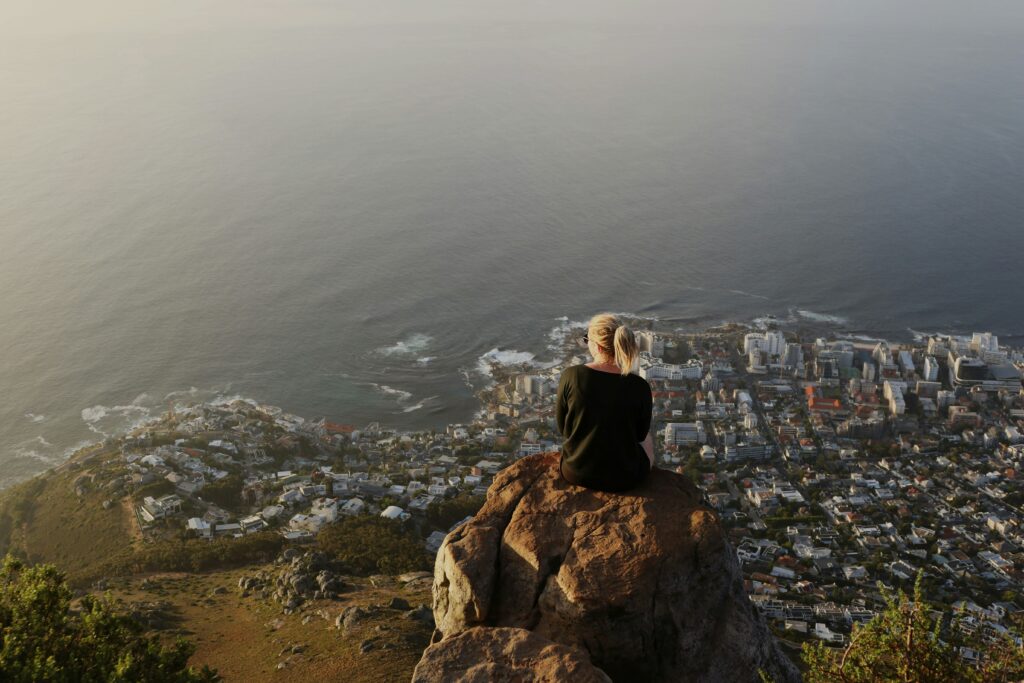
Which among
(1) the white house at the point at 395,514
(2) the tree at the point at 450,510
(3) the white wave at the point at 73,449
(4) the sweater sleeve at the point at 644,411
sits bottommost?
(2) the tree at the point at 450,510

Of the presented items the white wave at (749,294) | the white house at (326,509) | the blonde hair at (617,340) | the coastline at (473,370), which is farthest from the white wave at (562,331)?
the blonde hair at (617,340)

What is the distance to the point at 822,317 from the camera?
52656mm

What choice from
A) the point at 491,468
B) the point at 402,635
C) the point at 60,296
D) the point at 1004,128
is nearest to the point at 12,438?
the point at 60,296

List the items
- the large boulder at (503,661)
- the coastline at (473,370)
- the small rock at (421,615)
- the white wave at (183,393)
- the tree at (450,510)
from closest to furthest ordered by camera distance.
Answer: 1. the large boulder at (503,661)
2. the small rock at (421,615)
3. the tree at (450,510)
4. the coastline at (473,370)
5. the white wave at (183,393)

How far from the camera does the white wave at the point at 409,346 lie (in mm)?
48312

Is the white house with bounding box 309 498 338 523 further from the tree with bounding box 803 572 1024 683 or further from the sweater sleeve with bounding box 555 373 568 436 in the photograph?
the sweater sleeve with bounding box 555 373 568 436

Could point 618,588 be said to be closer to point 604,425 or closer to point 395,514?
point 604,425

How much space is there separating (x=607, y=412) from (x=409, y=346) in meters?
41.4

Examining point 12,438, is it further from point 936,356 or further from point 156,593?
point 936,356

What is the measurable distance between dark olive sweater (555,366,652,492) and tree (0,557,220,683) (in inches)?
225

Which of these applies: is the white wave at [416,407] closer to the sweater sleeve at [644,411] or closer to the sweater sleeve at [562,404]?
the sweater sleeve at [562,404]

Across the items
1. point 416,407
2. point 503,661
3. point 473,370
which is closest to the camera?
point 503,661

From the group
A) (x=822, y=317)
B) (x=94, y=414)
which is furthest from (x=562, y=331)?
(x=94, y=414)

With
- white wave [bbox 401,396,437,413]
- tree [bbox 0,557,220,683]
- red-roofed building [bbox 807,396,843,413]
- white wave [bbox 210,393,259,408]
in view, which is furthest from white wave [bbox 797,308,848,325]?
tree [bbox 0,557,220,683]
